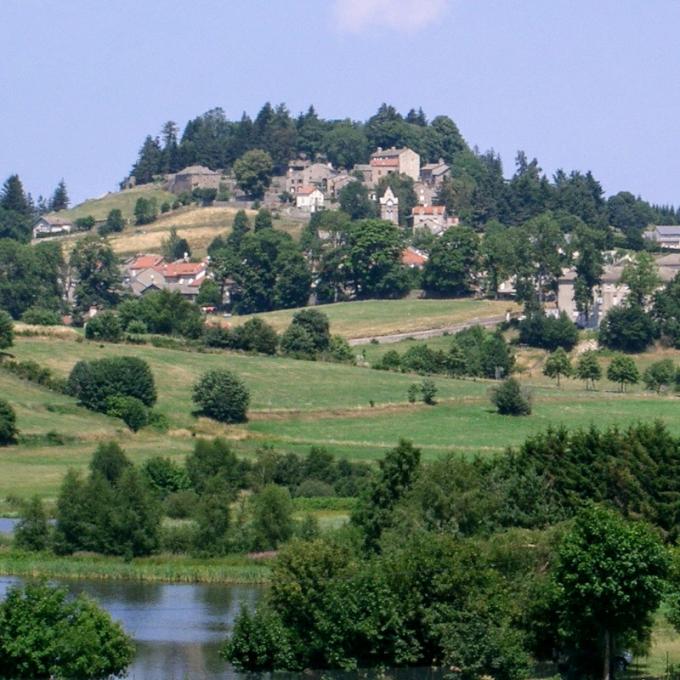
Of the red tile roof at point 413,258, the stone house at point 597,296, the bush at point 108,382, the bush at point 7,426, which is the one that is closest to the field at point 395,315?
the stone house at point 597,296

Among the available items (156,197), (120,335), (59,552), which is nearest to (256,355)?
(120,335)

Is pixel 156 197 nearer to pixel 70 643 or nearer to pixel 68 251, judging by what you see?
pixel 68 251

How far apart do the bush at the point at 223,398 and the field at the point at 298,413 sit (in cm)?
66

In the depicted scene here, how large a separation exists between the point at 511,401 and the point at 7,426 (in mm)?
23220

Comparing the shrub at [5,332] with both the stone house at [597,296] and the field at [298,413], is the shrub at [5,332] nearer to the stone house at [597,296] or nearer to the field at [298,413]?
the field at [298,413]

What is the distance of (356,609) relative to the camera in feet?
125

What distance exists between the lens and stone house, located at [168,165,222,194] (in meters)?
183

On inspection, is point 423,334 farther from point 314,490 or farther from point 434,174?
point 434,174

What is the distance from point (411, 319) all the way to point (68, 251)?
1686 inches

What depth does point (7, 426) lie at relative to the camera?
3083 inches

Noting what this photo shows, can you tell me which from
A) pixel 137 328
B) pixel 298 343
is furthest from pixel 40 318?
pixel 298 343

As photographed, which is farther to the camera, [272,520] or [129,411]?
[129,411]

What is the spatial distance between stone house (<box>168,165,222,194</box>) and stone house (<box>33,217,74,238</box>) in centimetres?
1065

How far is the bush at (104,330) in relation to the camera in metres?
102
